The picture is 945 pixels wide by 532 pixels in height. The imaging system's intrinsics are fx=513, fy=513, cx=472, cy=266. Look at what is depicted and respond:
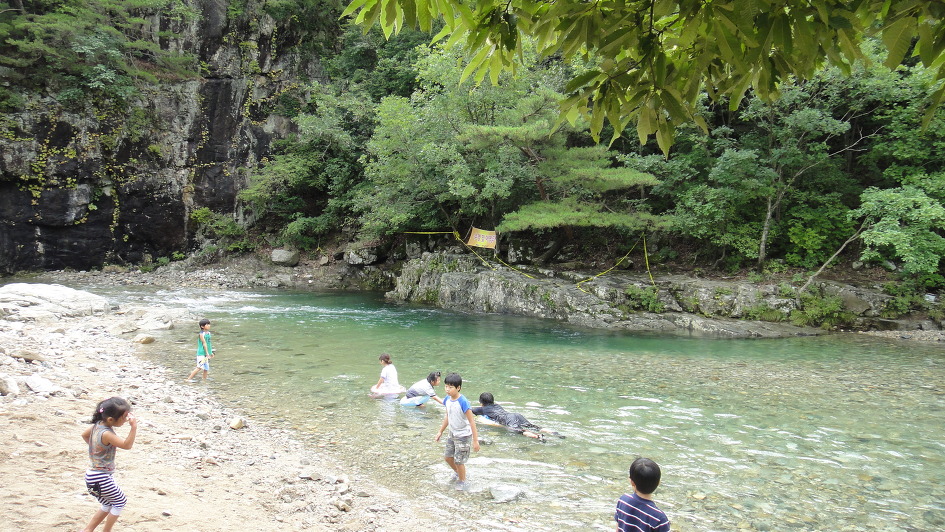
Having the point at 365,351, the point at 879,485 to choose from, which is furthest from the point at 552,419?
the point at 365,351

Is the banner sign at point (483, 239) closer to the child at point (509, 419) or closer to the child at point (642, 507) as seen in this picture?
the child at point (509, 419)

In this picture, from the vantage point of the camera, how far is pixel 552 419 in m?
6.61

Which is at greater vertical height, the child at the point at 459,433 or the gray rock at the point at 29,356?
the child at the point at 459,433

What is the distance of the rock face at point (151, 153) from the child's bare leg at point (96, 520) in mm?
25759

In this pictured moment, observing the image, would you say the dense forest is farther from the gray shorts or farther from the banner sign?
the gray shorts

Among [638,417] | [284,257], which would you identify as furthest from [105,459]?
[284,257]

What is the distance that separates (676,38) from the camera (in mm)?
2281

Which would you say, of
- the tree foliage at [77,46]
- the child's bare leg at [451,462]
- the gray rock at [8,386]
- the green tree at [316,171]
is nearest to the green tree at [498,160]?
the green tree at [316,171]

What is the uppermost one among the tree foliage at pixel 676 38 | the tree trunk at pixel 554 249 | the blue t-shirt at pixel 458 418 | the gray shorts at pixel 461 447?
the tree foliage at pixel 676 38

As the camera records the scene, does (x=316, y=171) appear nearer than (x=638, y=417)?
No

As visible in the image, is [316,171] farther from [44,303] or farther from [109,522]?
[109,522]

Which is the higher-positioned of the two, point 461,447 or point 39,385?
point 461,447

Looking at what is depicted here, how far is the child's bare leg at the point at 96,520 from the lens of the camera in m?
3.14

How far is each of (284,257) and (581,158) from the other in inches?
640
